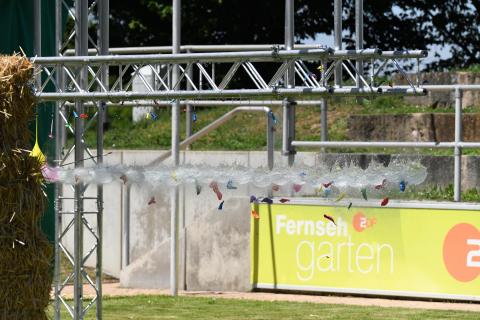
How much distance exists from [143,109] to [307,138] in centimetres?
454

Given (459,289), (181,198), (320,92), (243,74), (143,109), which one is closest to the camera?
(320,92)

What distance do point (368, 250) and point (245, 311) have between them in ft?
6.53

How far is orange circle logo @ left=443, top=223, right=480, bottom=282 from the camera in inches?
615

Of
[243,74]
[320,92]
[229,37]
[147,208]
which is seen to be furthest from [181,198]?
[229,37]

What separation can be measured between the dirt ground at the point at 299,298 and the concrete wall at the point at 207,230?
0.23 metres

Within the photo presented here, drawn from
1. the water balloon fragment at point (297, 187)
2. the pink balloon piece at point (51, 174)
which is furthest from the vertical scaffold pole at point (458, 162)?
the pink balloon piece at point (51, 174)

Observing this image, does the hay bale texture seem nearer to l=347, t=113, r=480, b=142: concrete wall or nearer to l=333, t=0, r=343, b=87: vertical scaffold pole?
l=333, t=0, r=343, b=87: vertical scaffold pole

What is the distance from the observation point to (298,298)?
651 inches

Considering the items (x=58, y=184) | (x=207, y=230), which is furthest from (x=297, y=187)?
(x=207, y=230)

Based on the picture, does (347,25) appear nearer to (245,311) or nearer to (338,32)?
(245,311)

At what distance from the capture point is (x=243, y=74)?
2797cm

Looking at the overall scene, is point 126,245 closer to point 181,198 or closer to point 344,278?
point 181,198

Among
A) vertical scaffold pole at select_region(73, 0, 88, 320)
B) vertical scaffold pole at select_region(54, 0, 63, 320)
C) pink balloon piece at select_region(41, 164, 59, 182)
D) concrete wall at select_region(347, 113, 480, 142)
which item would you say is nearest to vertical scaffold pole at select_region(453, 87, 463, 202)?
concrete wall at select_region(347, 113, 480, 142)

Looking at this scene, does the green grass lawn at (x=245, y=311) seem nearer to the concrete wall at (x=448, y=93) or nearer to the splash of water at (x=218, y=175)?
the splash of water at (x=218, y=175)
